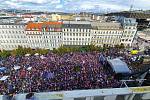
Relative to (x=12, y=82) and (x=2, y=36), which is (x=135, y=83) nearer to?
(x=12, y=82)

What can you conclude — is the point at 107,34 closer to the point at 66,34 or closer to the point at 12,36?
the point at 66,34

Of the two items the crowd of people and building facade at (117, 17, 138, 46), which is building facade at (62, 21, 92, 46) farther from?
the crowd of people

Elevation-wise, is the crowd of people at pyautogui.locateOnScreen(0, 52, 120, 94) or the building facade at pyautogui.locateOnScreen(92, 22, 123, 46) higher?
the building facade at pyautogui.locateOnScreen(92, 22, 123, 46)

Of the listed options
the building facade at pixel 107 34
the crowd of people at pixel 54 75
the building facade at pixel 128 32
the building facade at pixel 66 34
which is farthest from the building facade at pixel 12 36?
the building facade at pixel 128 32

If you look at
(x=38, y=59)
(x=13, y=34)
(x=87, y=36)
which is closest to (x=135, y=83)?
(x=38, y=59)

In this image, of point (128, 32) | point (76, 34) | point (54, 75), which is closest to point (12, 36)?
point (76, 34)

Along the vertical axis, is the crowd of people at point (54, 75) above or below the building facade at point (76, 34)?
below

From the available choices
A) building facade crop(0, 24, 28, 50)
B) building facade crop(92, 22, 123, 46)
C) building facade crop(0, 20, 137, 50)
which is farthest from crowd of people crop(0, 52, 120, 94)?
building facade crop(0, 24, 28, 50)

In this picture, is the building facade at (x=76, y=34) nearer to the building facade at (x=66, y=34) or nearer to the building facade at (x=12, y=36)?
the building facade at (x=66, y=34)
